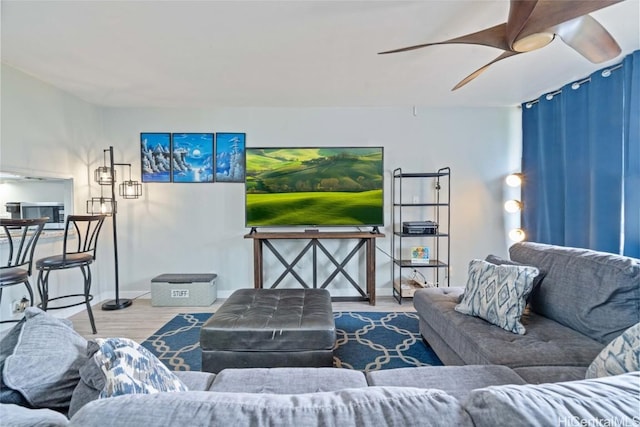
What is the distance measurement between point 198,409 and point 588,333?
1.95 meters

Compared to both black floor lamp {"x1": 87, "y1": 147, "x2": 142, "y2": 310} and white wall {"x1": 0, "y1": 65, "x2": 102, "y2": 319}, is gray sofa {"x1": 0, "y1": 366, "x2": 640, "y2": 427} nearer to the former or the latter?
white wall {"x1": 0, "y1": 65, "x2": 102, "y2": 319}

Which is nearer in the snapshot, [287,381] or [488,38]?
[287,381]

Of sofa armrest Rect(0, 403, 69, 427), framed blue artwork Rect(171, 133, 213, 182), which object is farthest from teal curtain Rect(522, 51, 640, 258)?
framed blue artwork Rect(171, 133, 213, 182)

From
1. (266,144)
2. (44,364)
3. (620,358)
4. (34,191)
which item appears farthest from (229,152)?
(620,358)

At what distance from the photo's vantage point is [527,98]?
3.40 metres

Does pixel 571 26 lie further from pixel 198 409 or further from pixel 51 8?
pixel 51 8

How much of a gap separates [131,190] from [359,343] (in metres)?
3.24

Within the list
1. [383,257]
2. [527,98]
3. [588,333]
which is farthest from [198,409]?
[527,98]

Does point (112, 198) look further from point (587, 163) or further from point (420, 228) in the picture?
point (587, 163)

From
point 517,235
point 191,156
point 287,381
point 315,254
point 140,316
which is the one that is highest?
point 191,156

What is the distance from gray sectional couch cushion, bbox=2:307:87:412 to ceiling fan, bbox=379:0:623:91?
230cm

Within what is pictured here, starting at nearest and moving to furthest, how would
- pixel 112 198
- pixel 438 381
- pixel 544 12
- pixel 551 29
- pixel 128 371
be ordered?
pixel 128 371 < pixel 438 381 < pixel 544 12 < pixel 551 29 < pixel 112 198

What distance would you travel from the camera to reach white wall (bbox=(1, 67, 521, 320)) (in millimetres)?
3686

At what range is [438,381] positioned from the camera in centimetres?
120
